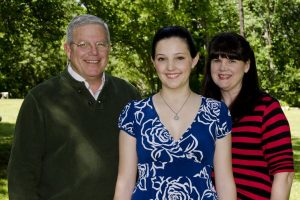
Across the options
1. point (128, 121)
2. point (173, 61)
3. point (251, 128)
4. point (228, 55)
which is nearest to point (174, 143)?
point (128, 121)

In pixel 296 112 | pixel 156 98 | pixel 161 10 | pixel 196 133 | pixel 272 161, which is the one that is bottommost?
pixel 296 112

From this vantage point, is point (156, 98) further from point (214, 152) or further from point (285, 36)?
point (285, 36)

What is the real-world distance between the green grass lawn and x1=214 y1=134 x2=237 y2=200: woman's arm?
279 inches

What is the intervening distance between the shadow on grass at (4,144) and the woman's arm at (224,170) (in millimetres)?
8963

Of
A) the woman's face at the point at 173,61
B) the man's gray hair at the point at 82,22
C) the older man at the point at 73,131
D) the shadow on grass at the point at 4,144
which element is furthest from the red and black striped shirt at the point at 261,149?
the shadow on grass at the point at 4,144

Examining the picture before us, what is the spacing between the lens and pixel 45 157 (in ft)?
12.1

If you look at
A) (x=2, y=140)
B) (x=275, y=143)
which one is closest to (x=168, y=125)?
(x=275, y=143)

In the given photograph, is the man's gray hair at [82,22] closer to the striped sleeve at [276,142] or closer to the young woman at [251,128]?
the young woman at [251,128]

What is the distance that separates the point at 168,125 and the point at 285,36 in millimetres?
40994

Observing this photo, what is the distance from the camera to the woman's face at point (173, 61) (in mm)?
3139

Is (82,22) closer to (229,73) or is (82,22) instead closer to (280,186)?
(229,73)

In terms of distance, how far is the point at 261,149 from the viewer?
3.52m

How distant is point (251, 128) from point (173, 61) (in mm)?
946

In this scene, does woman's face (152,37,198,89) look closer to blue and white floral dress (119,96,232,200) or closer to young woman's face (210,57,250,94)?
blue and white floral dress (119,96,232,200)
